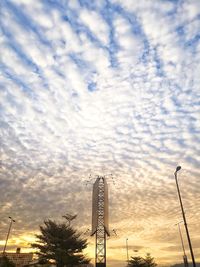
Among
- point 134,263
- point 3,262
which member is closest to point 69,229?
point 3,262

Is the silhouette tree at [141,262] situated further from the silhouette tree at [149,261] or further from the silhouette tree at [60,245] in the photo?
the silhouette tree at [60,245]

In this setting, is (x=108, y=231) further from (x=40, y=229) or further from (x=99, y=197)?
(x=40, y=229)

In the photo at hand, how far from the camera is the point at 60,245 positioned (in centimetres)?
3653

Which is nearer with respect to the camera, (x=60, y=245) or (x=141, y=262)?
(x=60, y=245)

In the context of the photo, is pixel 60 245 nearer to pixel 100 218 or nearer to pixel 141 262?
pixel 100 218

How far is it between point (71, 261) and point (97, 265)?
12.9m

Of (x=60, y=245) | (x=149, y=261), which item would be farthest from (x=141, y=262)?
(x=60, y=245)

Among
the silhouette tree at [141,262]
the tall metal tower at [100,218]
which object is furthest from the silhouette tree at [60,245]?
the silhouette tree at [141,262]

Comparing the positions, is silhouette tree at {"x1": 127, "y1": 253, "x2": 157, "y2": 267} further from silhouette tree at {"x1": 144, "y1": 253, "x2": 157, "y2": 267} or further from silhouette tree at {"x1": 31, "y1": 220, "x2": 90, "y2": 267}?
silhouette tree at {"x1": 31, "y1": 220, "x2": 90, "y2": 267}

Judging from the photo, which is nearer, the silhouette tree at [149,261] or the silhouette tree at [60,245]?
the silhouette tree at [60,245]

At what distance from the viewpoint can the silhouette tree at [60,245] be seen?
35469 millimetres

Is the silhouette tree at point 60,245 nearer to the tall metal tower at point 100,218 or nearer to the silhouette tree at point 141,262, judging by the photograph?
the tall metal tower at point 100,218

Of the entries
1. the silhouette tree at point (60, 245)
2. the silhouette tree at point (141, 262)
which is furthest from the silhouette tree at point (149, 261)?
the silhouette tree at point (60, 245)

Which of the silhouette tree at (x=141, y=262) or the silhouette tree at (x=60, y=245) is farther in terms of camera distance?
the silhouette tree at (x=141, y=262)
